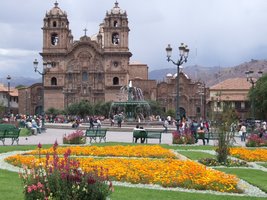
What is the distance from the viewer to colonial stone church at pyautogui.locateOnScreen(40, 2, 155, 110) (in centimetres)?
8700

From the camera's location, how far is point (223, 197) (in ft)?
33.8

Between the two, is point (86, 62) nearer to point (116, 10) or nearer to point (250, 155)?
point (116, 10)

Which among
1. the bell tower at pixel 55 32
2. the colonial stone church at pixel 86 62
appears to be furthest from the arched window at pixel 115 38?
the bell tower at pixel 55 32

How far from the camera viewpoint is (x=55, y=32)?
88938 mm

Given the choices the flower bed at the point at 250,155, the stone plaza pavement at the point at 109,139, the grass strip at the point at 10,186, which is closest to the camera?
the grass strip at the point at 10,186

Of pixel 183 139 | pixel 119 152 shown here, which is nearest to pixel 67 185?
pixel 119 152

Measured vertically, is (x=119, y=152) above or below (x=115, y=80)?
below

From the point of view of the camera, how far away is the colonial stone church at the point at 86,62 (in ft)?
285

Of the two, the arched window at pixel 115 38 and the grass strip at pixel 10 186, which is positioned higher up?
the arched window at pixel 115 38

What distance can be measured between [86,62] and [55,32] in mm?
7471

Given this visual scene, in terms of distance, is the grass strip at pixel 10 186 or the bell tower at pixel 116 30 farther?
the bell tower at pixel 116 30

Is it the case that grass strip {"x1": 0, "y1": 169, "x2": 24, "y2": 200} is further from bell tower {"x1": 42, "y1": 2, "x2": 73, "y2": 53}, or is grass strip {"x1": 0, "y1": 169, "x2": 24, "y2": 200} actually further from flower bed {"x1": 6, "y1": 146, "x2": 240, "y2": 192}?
bell tower {"x1": 42, "y1": 2, "x2": 73, "y2": 53}

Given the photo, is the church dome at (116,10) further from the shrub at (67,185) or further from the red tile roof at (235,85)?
the shrub at (67,185)

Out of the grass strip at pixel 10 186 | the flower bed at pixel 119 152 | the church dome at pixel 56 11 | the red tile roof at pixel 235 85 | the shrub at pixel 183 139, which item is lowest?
the grass strip at pixel 10 186
